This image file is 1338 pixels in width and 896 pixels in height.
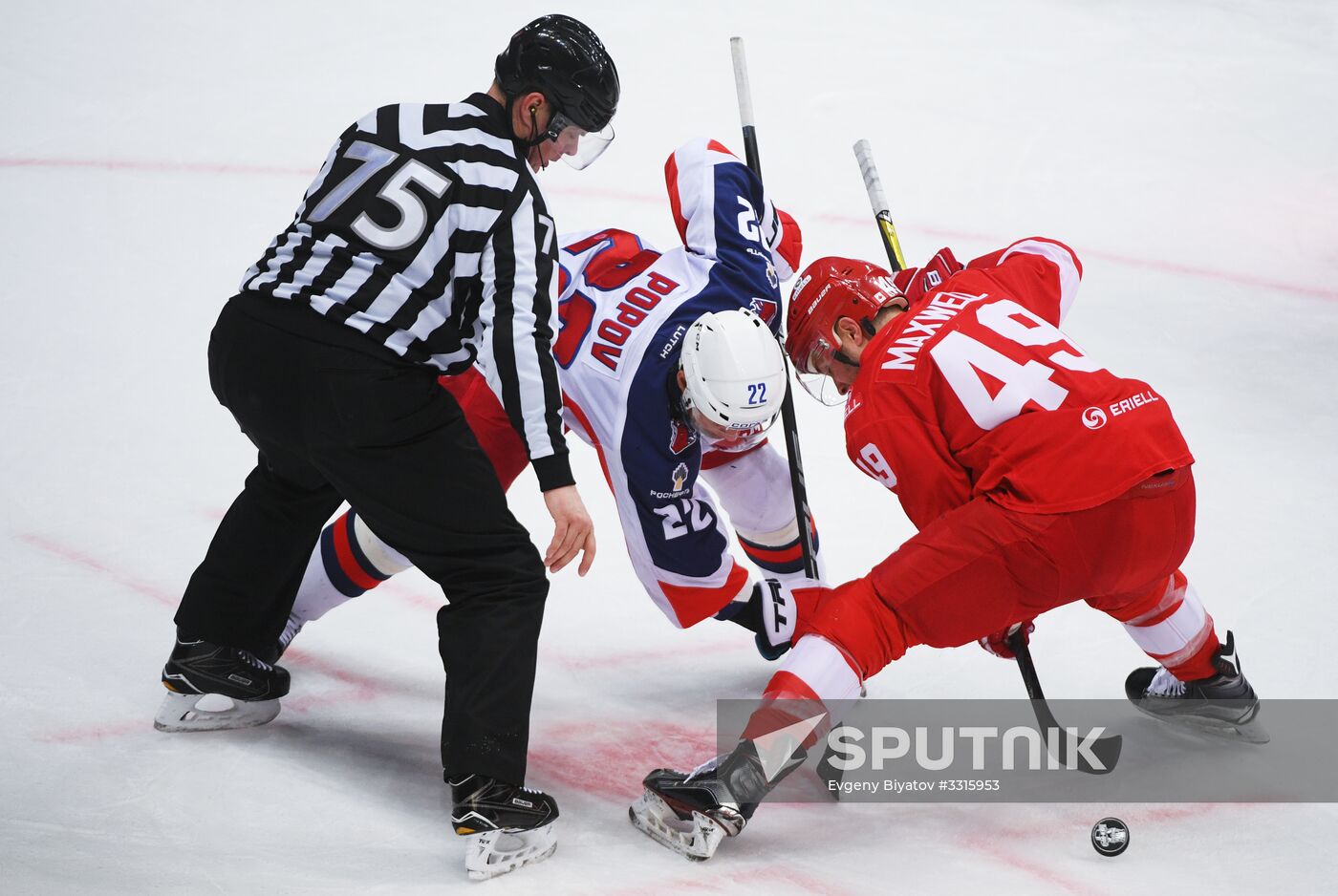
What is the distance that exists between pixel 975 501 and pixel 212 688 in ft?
4.85

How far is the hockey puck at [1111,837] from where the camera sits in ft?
7.66

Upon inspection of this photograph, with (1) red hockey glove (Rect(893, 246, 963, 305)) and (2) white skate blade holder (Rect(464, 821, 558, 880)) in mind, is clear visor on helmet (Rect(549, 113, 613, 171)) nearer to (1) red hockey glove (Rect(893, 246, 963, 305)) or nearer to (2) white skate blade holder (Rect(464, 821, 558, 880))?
(1) red hockey glove (Rect(893, 246, 963, 305))

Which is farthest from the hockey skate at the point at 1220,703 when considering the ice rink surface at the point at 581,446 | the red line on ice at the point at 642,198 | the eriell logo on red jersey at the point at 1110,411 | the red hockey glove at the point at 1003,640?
the red line on ice at the point at 642,198

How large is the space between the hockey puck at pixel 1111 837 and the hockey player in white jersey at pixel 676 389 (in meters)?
0.82

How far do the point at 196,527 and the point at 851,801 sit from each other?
6.02ft

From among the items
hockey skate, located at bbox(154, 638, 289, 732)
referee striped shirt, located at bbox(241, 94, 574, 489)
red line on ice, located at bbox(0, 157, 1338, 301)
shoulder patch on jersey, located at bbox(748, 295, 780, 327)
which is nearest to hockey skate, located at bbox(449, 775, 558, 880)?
referee striped shirt, located at bbox(241, 94, 574, 489)

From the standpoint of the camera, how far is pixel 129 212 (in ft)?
15.8

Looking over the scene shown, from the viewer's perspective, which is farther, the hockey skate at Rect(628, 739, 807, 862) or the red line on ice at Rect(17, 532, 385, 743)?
the red line on ice at Rect(17, 532, 385, 743)

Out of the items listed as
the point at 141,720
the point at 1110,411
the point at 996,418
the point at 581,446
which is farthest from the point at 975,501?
the point at 581,446

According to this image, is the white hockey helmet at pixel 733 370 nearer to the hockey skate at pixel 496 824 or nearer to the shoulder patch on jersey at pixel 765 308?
the shoulder patch on jersey at pixel 765 308

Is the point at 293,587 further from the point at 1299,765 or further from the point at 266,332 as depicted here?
the point at 1299,765

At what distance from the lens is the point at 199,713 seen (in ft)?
8.64

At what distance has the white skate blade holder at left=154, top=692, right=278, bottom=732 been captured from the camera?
2.62 metres

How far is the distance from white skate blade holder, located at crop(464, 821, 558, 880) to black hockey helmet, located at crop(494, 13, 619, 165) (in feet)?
3.86
